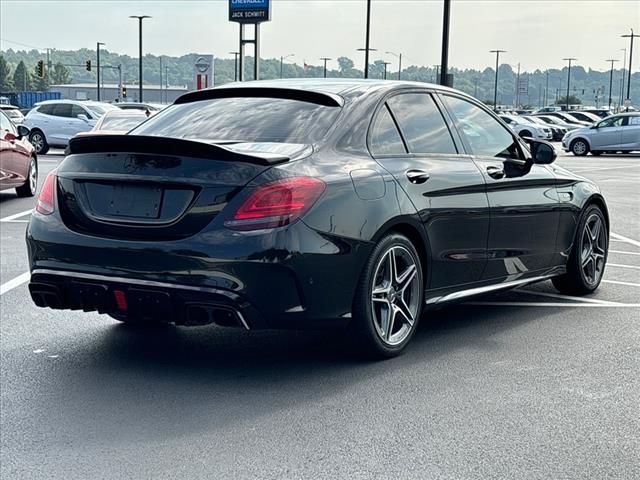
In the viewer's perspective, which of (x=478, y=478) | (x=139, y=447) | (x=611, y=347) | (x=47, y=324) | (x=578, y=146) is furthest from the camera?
(x=578, y=146)

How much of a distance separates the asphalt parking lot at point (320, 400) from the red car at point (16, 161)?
802 centimetres

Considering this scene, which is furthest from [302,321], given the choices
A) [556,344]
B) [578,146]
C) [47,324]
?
[578,146]

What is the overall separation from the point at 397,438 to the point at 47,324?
3091 millimetres

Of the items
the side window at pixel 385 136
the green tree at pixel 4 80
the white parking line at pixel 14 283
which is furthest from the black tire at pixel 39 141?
the green tree at pixel 4 80

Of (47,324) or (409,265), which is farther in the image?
(47,324)

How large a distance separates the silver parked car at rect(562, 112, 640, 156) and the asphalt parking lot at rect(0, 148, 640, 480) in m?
30.4

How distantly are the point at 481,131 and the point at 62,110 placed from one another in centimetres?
2714

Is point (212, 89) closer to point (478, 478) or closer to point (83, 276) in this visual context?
point (83, 276)

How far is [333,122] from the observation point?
556cm

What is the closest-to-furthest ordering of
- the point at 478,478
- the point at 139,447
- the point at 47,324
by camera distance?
1. the point at 478,478
2. the point at 139,447
3. the point at 47,324

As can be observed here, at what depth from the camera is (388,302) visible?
556cm

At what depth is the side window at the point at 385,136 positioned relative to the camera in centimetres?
570

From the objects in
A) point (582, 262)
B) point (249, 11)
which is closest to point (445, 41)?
point (249, 11)

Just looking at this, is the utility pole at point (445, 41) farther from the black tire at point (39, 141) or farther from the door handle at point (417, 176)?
the door handle at point (417, 176)
